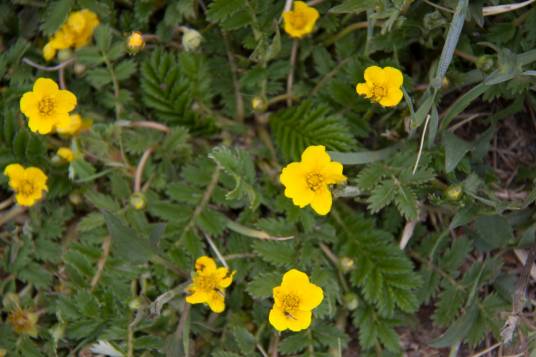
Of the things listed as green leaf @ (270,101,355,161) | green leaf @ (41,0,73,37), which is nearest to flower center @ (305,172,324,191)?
green leaf @ (270,101,355,161)

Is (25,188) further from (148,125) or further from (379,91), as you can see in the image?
(379,91)

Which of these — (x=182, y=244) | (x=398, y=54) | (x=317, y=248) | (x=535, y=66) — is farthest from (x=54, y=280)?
(x=535, y=66)

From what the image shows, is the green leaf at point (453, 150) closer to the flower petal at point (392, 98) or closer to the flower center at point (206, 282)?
the flower petal at point (392, 98)

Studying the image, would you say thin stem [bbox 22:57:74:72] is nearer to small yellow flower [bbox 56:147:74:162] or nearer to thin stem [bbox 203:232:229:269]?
small yellow flower [bbox 56:147:74:162]

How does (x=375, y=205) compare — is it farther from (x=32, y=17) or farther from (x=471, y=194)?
(x=32, y=17)

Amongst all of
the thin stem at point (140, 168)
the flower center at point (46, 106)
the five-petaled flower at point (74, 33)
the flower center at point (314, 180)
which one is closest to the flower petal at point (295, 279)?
the flower center at point (314, 180)
